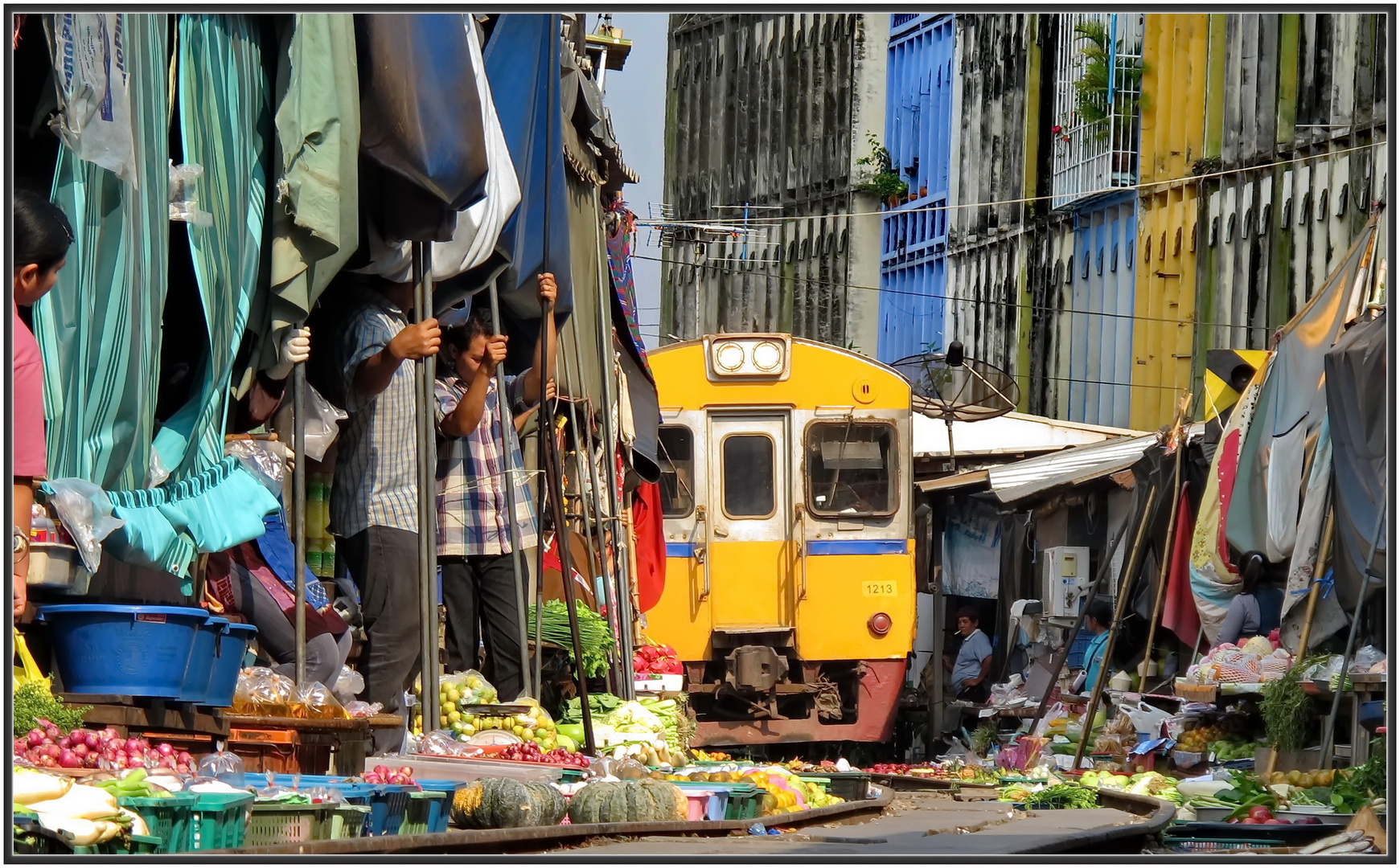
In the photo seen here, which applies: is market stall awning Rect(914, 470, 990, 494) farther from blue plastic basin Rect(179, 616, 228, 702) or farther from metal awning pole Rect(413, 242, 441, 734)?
blue plastic basin Rect(179, 616, 228, 702)

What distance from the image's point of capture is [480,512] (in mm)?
7461

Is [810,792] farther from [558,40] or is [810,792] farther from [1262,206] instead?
[1262,206]

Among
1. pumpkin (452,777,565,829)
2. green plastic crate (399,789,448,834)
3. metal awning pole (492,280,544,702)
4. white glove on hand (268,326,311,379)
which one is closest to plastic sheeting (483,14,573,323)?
metal awning pole (492,280,544,702)

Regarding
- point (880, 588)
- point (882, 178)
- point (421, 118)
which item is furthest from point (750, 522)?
point (882, 178)

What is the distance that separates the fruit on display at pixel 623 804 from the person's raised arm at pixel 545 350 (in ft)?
6.71

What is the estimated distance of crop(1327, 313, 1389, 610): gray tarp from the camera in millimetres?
10031

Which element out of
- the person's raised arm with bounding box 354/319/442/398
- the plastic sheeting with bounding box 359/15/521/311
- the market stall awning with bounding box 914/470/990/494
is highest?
the plastic sheeting with bounding box 359/15/521/311

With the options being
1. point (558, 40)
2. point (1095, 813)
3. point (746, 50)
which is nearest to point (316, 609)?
point (558, 40)

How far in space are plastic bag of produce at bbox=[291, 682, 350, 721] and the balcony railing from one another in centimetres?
1915

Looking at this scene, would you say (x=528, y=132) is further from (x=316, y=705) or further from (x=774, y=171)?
(x=774, y=171)

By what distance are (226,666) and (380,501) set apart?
5.01 feet

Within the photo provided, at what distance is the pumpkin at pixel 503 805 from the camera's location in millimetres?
5254

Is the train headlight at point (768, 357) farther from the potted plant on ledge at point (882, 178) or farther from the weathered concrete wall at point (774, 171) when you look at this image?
the potted plant on ledge at point (882, 178)

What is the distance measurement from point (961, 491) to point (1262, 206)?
4.61 m
